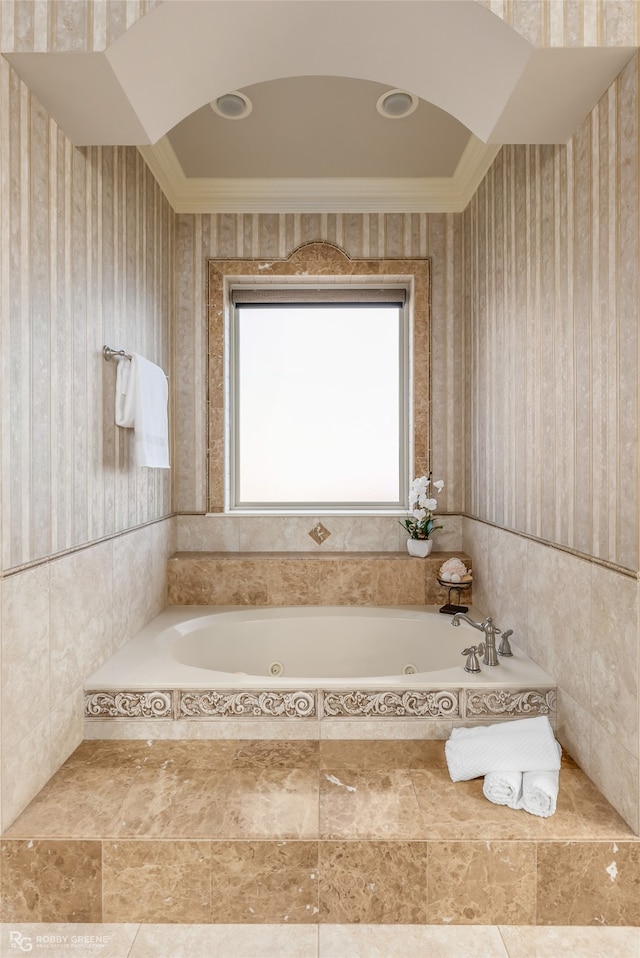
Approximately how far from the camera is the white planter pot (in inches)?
107

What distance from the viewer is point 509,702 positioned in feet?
5.72

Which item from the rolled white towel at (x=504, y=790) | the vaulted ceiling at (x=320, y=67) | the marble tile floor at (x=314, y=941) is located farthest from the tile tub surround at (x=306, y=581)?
the vaulted ceiling at (x=320, y=67)

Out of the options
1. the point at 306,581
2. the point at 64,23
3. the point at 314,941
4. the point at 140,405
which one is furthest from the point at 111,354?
the point at 314,941

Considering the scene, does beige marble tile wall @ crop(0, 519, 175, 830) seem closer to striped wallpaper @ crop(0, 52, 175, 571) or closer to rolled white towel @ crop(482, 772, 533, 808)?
striped wallpaper @ crop(0, 52, 175, 571)

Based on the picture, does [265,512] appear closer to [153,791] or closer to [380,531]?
[380,531]

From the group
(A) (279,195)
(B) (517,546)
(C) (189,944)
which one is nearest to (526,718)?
(B) (517,546)

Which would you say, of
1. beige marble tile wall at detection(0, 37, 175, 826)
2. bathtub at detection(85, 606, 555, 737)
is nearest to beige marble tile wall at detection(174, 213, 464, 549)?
beige marble tile wall at detection(0, 37, 175, 826)

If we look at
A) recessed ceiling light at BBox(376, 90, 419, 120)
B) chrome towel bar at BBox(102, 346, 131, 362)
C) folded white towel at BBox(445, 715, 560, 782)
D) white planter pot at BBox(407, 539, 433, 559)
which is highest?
recessed ceiling light at BBox(376, 90, 419, 120)

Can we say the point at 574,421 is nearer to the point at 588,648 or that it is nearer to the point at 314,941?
the point at 588,648

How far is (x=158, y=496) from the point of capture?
257cm

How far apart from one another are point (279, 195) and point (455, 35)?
5.11ft

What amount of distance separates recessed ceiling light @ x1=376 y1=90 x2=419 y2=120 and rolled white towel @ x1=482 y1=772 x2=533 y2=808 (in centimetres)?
245

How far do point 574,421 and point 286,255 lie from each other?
1851 millimetres

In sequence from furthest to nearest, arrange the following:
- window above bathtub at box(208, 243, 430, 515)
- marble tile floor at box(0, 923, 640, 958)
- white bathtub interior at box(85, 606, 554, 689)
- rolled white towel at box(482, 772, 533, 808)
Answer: window above bathtub at box(208, 243, 430, 515) → white bathtub interior at box(85, 606, 554, 689) → rolled white towel at box(482, 772, 533, 808) → marble tile floor at box(0, 923, 640, 958)
